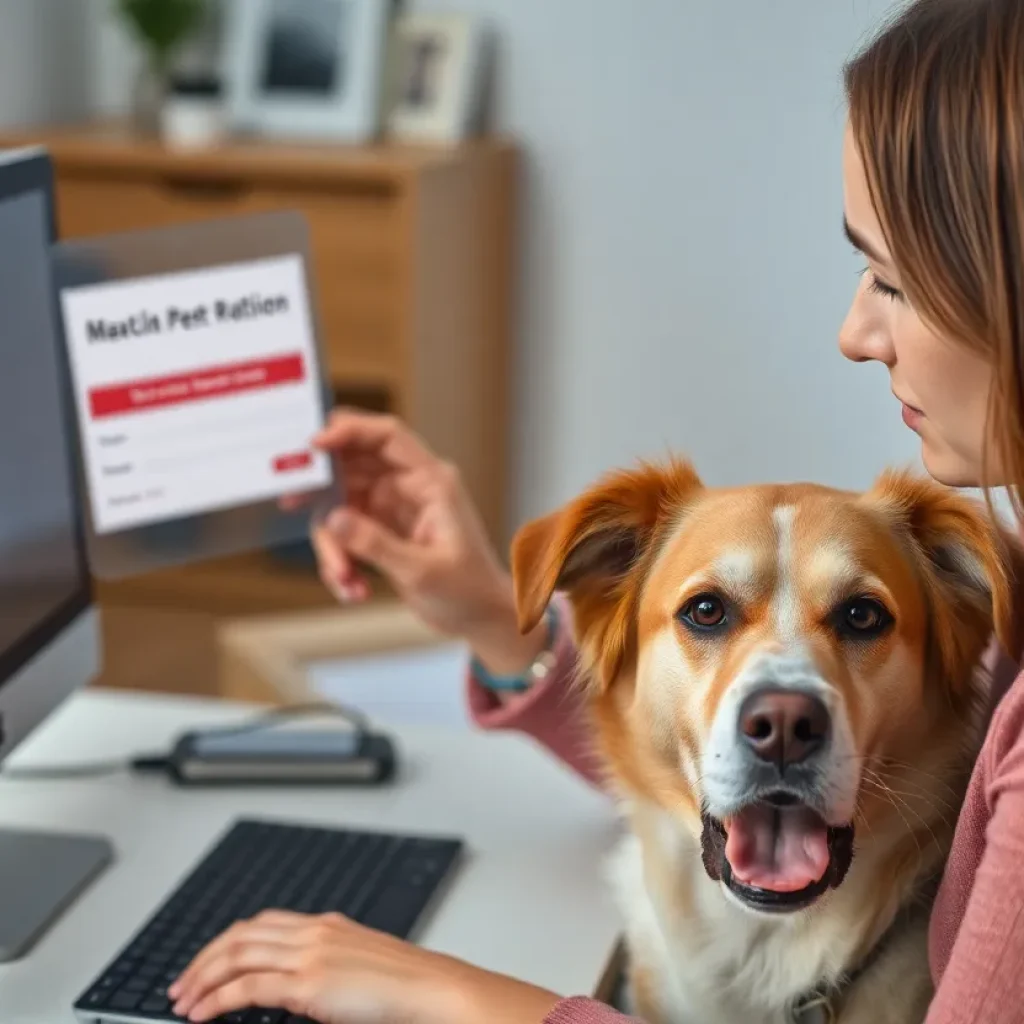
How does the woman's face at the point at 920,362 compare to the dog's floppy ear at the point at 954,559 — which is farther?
the dog's floppy ear at the point at 954,559

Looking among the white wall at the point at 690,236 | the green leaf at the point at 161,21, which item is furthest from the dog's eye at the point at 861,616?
the green leaf at the point at 161,21

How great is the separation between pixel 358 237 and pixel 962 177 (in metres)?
2.06

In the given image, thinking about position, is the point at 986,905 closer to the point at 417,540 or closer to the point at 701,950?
the point at 701,950

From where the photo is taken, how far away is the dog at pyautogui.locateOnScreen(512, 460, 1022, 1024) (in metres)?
0.98

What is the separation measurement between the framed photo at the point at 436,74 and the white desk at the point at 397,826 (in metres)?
1.73

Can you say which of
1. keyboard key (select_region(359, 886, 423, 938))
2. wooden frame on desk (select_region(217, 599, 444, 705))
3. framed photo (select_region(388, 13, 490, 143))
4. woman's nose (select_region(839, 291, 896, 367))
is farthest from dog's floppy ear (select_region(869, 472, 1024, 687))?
framed photo (select_region(388, 13, 490, 143))

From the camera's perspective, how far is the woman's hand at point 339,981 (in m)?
0.99

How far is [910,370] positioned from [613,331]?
2.25 metres

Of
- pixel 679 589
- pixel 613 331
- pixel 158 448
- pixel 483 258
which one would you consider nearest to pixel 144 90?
pixel 483 258

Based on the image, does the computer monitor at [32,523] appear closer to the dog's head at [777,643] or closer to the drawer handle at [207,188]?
the dog's head at [777,643]

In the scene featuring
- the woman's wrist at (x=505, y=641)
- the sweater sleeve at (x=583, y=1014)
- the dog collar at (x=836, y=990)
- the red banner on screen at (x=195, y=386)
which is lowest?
the dog collar at (x=836, y=990)

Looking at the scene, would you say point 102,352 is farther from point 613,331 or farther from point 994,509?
A: point 613,331

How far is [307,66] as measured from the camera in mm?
3086

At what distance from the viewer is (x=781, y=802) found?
98 centimetres
